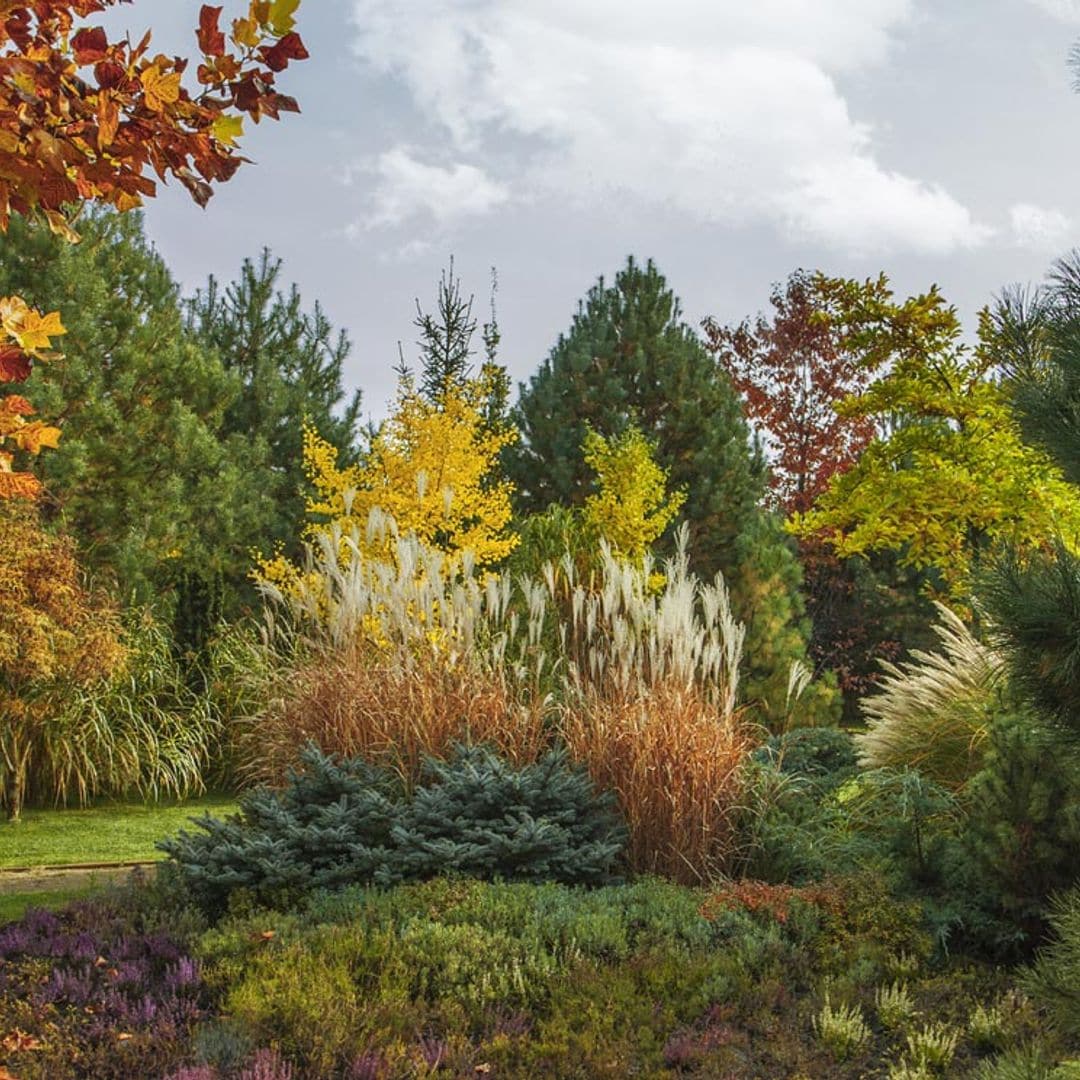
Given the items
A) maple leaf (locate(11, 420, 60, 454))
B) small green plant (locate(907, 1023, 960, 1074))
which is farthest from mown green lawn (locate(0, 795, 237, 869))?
maple leaf (locate(11, 420, 60, 454))

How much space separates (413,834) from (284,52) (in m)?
3.50

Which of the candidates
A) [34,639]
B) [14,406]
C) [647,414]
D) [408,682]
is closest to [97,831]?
[34,639]

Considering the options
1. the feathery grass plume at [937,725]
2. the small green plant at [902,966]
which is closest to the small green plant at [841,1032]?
the small green plant at [902,966]

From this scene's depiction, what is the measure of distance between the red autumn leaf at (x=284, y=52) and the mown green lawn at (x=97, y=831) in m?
5.86

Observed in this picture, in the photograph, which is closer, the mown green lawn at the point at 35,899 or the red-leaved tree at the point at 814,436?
the mown green lawn at the point at 35,899

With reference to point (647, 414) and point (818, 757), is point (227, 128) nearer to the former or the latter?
point (818, 757)

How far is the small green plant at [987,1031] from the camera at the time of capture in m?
3.70

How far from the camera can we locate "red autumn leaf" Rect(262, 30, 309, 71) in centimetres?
234

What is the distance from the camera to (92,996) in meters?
4.01

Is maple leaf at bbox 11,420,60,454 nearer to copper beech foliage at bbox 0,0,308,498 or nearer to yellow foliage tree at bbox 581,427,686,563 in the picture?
A: copper beech foliage at bbox 0,0,308,498

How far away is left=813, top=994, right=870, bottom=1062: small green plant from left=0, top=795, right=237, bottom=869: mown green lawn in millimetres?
4802

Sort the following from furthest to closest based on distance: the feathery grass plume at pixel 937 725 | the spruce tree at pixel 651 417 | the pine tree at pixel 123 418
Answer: the spruce tree at pixel 651 417 < the pine tree at pixel 123 418 < the feathery grass plume at pixel 937 725

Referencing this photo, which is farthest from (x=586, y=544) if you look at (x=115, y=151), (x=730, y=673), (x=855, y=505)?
(x=115, y=151)

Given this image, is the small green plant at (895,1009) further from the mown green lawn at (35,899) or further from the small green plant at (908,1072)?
the mown green lawn at (35,899)
